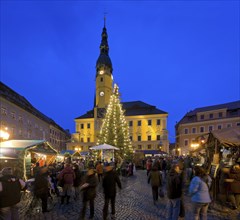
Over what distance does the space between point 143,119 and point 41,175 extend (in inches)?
2295

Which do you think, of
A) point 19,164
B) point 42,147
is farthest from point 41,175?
point 42,147

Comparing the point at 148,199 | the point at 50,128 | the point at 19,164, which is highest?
the point at 50,128

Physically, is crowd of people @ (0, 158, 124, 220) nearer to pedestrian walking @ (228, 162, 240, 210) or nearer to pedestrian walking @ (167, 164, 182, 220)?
pedestrian walking @ (167, 164, 182, 220)

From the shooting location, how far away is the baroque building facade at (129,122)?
6488 centimetres

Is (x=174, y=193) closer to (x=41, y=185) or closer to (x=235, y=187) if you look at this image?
(x=235, y=187)

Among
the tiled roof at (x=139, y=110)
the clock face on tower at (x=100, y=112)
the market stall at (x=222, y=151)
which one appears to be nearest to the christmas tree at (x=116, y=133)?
the market stall at (x=222, y=151)

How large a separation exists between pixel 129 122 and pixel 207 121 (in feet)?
64.9

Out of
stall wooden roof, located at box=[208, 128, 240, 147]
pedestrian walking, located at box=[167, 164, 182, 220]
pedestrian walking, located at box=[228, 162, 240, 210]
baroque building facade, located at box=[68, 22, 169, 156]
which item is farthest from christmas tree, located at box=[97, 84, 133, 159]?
baroque building facade, located at box=[68, 22, 169, 156]

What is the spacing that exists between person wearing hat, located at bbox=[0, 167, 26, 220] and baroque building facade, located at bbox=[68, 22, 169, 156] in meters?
57.2

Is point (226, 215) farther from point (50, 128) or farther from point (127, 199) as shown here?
point (50, 128)

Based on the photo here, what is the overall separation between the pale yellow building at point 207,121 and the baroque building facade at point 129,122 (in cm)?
448

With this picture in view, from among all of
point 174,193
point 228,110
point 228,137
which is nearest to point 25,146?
point 228,137

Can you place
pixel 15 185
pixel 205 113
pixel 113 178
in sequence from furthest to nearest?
1. pixel 205 113
2. pixel 113 178
3. pixel 15 185

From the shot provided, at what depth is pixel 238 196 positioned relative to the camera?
9836 millimetres
